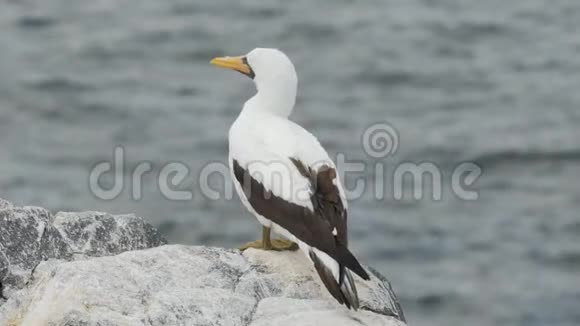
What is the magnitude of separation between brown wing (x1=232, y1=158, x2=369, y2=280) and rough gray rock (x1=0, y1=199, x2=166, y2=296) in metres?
0.73

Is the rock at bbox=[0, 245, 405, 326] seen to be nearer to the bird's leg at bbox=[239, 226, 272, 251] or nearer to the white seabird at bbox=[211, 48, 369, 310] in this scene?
the white seabird at bbox=[211, 48, 369, 310]

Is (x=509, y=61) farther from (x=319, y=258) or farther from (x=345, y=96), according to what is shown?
(x=319, y=258)

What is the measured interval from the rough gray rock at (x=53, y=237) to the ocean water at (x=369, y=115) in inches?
287

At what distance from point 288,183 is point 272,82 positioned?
3.75 feet

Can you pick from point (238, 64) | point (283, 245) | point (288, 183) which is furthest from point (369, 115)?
point (288, 183)

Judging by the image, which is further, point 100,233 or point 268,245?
point 268,245

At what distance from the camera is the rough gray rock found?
7.07 meters

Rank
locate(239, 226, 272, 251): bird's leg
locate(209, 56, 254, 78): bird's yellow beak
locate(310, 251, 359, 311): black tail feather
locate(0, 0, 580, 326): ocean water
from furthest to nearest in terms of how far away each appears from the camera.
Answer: locate(0, 0, 580, 326): ocean water → locate(209, 56, 254, 78): bird's yellow beak → locate(239, 226, 272, 251): bird's leg → locate(310, 251, 359, 311): black tail feather

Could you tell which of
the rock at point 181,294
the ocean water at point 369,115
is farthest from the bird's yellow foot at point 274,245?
the ocean water at point 369,115

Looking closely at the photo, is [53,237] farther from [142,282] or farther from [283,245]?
[283,245]

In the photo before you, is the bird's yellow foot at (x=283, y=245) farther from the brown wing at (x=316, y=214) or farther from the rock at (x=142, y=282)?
the brown wing at (x=316, y=214)

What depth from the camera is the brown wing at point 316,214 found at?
693 centimetres

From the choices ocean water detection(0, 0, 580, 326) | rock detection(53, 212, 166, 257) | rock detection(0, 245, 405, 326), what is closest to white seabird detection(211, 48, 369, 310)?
rock detection(0, 245, 405, 326)

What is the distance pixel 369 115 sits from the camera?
744 inches
